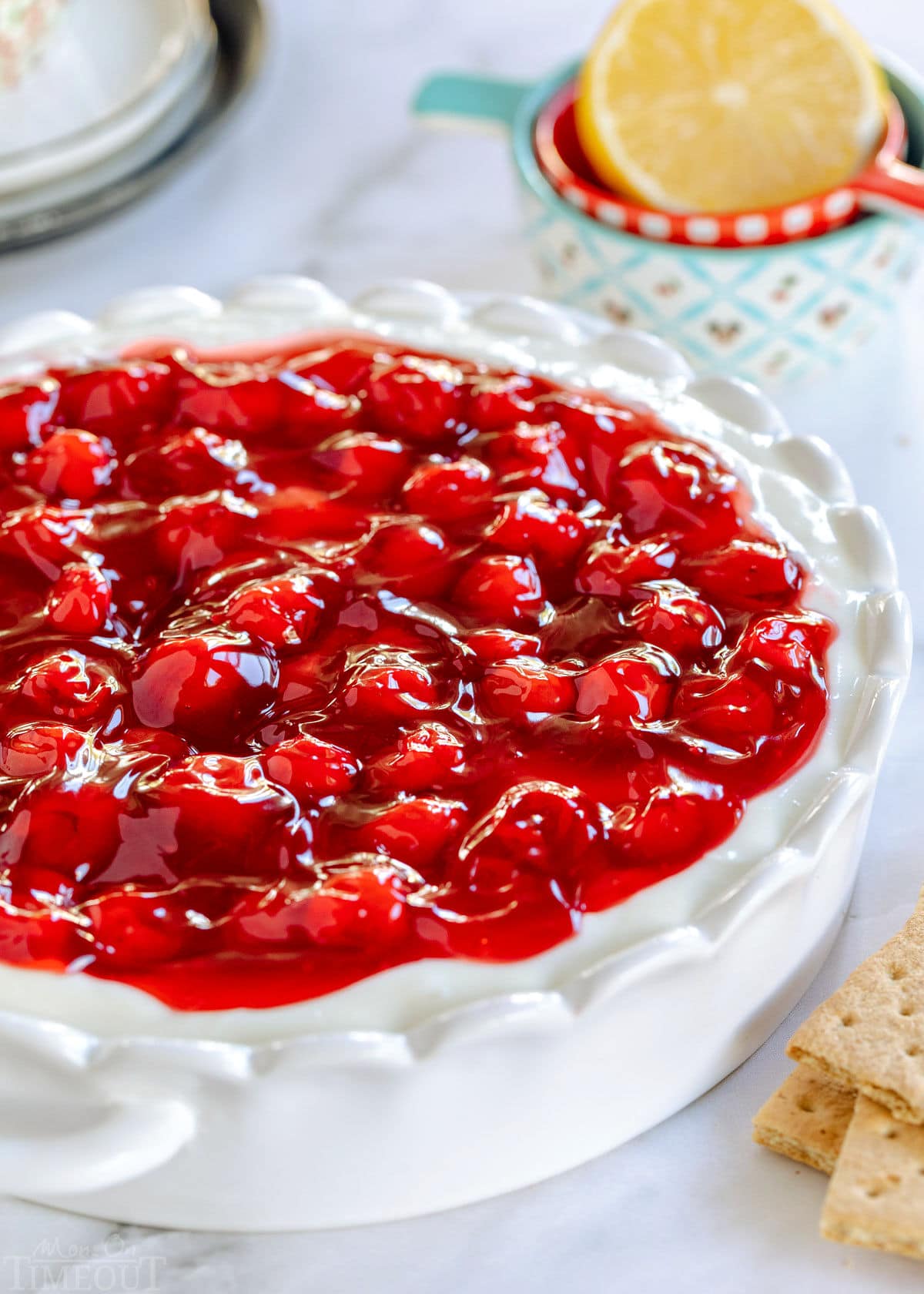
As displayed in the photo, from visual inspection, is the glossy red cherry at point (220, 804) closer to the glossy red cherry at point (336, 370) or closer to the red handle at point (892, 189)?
the glossy red cherry at point (336, 370)

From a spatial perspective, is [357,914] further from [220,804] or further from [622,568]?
[622,568]

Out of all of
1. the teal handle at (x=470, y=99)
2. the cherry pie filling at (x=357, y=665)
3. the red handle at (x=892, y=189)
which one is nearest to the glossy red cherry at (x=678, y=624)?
the cherry pie filling at (x=357, y=665)

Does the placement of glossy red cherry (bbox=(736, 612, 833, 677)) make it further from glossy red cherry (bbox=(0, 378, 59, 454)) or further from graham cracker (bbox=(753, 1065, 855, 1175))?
glossy red cherry (bbox=(0, 378, 59, 454))

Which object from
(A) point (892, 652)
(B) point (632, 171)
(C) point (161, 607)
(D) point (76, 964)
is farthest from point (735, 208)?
(D) point (76, 964)

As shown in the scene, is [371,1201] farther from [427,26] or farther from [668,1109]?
[427,26]

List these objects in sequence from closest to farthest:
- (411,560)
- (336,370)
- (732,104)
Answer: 1. (411,560)
2. (336,370)
3. (732,104)

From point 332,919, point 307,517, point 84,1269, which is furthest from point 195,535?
point 84,1269
